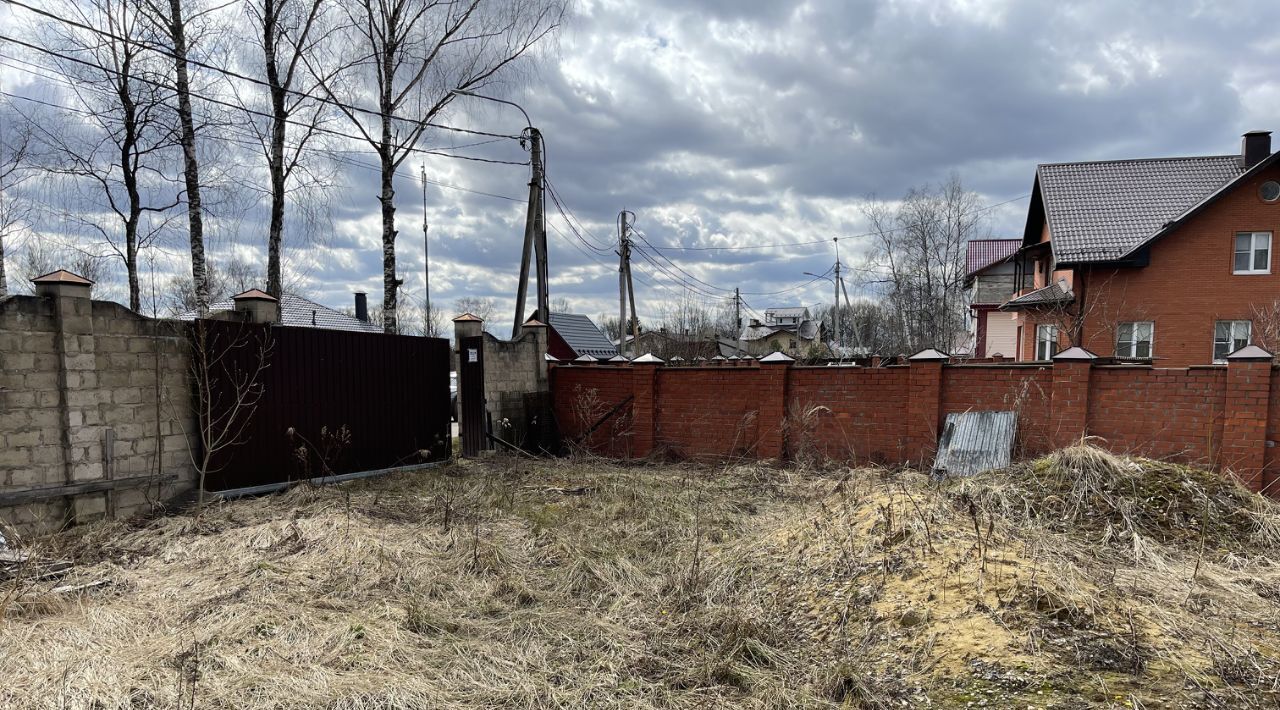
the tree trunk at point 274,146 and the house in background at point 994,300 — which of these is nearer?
the tree trunk at point 274,146

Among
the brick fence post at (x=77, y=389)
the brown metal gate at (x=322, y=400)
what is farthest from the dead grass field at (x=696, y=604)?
the brown metal gate at (x=322, y=400)

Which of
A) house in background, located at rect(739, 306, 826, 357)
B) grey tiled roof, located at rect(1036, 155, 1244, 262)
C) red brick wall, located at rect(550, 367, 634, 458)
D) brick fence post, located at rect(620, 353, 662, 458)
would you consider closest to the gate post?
red brick wall, located at rect(550, 367, 634, 458)

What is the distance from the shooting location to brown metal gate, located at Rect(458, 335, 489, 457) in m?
9.49

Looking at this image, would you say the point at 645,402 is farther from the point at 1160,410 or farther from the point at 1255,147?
the point at 1255,147

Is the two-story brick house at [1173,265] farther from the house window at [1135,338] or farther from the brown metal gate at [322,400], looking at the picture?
the brown metal gate at [322,400]

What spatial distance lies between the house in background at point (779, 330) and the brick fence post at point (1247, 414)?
4398cm

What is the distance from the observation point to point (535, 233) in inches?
480

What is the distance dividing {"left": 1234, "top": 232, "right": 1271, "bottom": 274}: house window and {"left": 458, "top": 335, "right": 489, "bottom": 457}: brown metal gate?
17.5 metres

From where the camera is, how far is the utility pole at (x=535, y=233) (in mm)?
11820

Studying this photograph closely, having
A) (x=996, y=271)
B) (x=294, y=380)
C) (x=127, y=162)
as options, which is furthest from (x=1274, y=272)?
(x=127, y=162)

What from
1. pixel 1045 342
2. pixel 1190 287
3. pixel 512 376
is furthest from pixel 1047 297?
pixel 512 376

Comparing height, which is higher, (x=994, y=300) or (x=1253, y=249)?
(x=1253, y=249)

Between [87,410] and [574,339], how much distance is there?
677 inches

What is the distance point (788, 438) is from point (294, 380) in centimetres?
633
